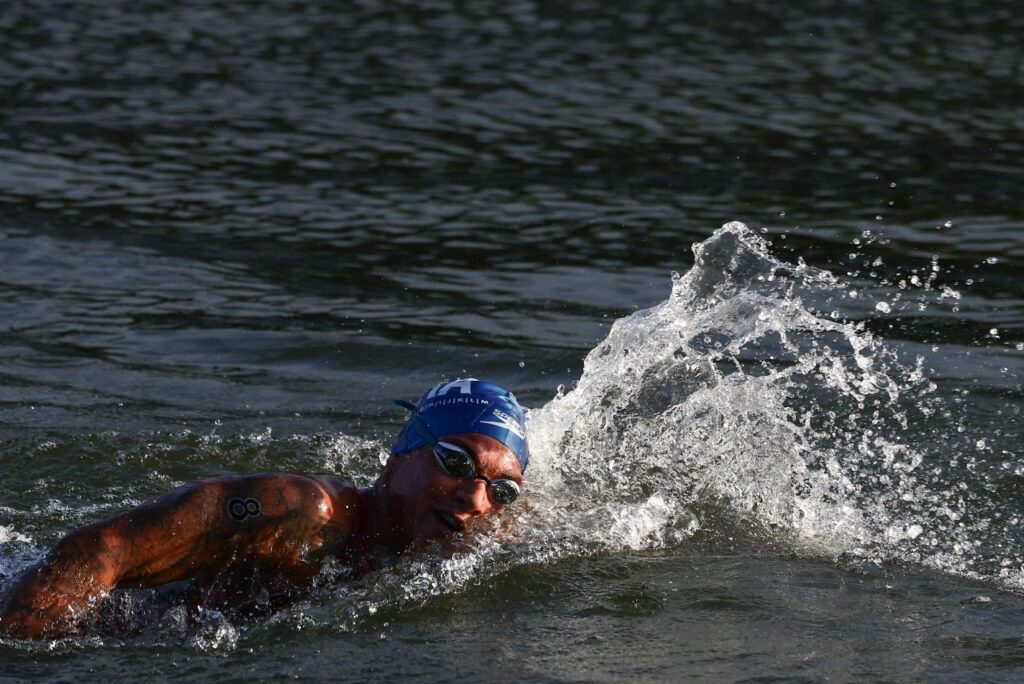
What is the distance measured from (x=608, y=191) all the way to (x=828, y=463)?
7.38 metres

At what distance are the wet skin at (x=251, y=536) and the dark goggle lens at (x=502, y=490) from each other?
0.11 ft

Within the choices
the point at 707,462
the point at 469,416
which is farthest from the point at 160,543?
the point at 707,462

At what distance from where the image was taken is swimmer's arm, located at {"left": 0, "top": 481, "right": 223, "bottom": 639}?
19.9 feet

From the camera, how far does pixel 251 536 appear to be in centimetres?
641

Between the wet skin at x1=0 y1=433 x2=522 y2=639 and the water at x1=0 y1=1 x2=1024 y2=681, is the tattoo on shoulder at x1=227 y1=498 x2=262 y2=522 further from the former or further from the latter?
the water at x1=0 y1=1 x2=1024 y2=681

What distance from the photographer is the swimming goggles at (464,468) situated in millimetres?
6637

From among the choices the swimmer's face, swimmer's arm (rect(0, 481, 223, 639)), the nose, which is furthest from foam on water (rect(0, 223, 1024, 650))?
swimmer's arm (rect(0, 481, 223, 639))

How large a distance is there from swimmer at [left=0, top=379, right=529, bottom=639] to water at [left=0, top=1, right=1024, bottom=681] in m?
0.15

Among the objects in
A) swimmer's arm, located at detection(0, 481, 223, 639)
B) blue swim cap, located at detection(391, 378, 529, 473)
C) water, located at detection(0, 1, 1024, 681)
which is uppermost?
blue swim cap, located at detection(391, 378, 529, 473)

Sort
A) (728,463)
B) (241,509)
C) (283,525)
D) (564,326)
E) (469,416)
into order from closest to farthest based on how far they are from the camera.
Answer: (241,509) → (283,525) → (469,416) → (728,463) → (564,326)

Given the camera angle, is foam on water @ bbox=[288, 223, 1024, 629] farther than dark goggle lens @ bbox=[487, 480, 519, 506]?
Yes

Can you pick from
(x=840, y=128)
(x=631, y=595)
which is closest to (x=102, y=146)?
(x=840, y=128)

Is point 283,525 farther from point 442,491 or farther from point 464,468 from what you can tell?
point 464,468

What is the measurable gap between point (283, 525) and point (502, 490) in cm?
92
